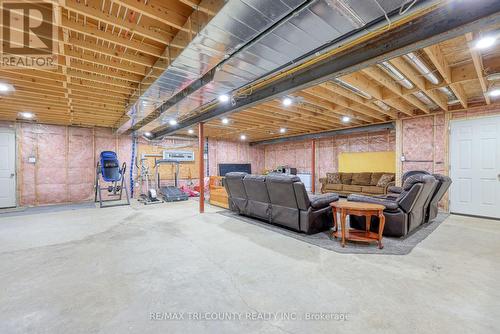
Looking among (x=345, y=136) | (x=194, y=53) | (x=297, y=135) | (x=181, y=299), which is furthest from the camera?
(x=297, y=135)

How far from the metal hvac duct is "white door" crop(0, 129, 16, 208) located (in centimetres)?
717

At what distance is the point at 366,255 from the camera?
2963mm

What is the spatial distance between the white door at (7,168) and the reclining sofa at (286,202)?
7.16 meters

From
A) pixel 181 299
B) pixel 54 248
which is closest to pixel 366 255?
pixel 181 299

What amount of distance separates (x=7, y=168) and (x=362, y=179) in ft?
38.0

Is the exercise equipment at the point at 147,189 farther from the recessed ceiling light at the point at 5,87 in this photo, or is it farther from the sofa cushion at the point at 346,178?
the sofa cushion at the point at 346,178

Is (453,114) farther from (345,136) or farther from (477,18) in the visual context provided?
(477,18)

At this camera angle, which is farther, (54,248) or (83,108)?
(83,108)

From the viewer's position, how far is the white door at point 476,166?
496 cm

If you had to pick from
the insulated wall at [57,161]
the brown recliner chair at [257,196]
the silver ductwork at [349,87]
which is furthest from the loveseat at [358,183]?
the insulated wall at [57,161]

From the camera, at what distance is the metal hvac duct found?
1681 millimetres

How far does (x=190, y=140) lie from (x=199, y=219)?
609cm

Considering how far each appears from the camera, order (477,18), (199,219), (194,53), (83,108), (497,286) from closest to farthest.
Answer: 1. (477,18)
2. (497,286)
3. (194,53)
4. (199,219)
5. (83,108)

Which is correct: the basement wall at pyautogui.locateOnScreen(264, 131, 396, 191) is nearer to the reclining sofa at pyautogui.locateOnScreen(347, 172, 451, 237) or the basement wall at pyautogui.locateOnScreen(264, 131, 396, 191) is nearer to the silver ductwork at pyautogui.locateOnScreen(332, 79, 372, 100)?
the silver ductwork at pyautogui.locateOnScreen(332, 79, 372, 100)
